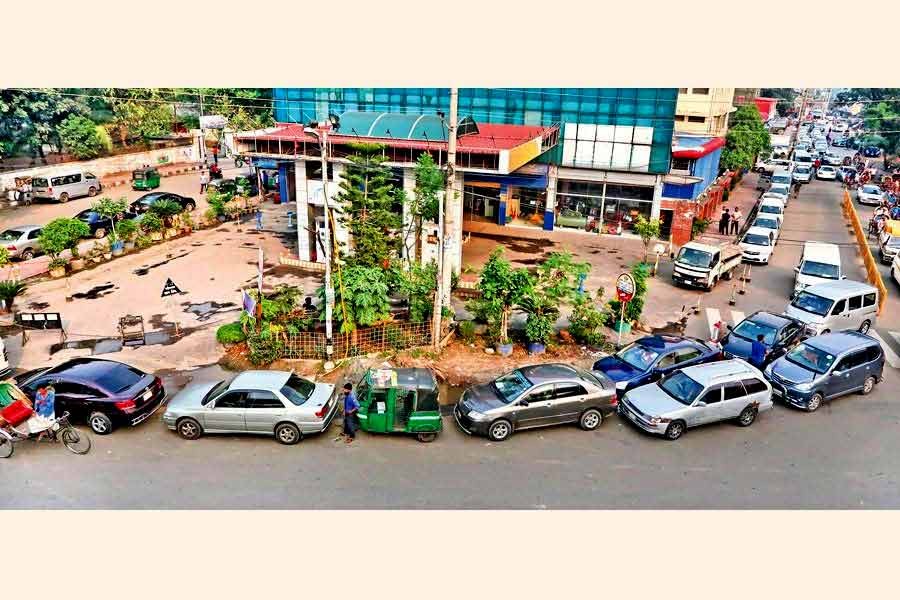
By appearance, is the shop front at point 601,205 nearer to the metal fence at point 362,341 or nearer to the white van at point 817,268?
the white van at point 817,268

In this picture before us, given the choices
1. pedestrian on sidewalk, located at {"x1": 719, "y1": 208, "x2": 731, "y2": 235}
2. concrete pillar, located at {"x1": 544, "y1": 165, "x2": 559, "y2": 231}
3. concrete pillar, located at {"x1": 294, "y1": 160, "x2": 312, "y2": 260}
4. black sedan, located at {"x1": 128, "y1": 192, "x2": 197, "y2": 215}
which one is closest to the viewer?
concrete pillar, located at {"x1": 294, "y1": 160, "x2": 312, "y2": 260}

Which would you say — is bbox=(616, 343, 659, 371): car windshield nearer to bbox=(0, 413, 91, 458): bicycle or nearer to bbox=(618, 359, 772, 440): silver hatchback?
bbox=(618, 359, 772, 440): silver hatchback

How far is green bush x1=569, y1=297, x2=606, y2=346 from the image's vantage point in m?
18.3

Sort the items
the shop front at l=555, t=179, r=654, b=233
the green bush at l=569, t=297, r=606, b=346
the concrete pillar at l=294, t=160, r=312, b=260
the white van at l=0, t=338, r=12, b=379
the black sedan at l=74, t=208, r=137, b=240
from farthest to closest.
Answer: the shop front at l=555, t=179, r=654, b=233
the black sedan at l=74, t=208, r=137, b=240
the concrete pillar at l=294, t=160, r=312, b=260
the green bush at l=569, t=297, r=606, b=346
the white van at l=0, t=338, r=12, b=379

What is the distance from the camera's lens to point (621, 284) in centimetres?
1783

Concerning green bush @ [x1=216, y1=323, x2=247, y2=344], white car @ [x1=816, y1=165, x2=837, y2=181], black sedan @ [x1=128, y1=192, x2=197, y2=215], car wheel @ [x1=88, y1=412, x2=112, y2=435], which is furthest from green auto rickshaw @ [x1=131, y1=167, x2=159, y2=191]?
white car @ [x1=816, y1=165, x2=837, y2=181]

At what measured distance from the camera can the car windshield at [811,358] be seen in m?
15.2

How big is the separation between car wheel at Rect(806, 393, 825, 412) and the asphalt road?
11.2 inches

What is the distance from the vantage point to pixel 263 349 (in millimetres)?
16625

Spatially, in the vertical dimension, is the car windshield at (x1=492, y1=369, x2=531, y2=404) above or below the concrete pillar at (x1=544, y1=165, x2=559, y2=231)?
below

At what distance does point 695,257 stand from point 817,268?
4.28 meters

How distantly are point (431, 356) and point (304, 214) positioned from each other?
10.6 metres

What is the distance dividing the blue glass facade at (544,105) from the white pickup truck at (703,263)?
7311 millimetres

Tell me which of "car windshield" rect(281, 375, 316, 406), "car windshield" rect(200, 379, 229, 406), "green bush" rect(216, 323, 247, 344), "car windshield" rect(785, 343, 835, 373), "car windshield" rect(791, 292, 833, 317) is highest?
"car windshield" rect(791, 292, 833, 317)
